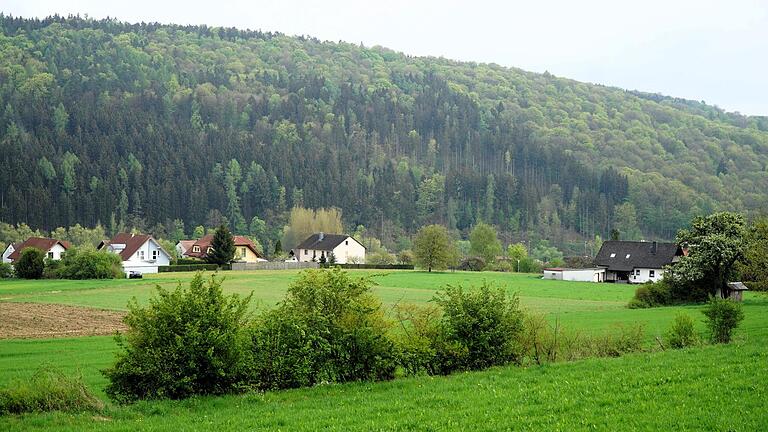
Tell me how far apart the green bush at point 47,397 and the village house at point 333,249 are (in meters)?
103

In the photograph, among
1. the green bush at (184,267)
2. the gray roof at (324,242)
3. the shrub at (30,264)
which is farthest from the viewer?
the gray roof at (324,242)

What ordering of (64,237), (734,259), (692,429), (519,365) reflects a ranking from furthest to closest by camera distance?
(64,237)
(734,259)
(519,365)
(692,429)

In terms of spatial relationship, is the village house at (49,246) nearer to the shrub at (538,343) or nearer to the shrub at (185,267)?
the shrub at (185,267)

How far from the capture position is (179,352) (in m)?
19.7

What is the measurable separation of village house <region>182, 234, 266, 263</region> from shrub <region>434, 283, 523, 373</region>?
320 feet

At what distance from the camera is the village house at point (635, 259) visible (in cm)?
8731

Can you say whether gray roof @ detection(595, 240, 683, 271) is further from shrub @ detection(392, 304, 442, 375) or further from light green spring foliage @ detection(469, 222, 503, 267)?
shrub @ detection(392, 304, 442, 375)

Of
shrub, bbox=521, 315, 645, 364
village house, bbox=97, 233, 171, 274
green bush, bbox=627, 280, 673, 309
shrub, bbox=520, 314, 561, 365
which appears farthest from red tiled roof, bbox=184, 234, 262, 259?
shrub, bbox=520, 314, 561, 365

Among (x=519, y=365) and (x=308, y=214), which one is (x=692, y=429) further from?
(x=308, y=214)

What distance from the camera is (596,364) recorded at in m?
21.8

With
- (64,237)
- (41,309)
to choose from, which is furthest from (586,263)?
(64,237)

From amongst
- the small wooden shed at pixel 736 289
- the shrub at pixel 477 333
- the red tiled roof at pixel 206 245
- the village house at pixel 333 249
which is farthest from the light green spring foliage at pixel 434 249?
the shrub at pixel 477 333

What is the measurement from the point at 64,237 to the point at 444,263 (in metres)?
69.9

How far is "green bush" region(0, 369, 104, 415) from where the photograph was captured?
17719 millimetres
